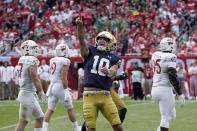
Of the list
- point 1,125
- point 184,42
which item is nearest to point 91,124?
point 1,125

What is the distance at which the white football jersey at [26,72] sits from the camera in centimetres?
773

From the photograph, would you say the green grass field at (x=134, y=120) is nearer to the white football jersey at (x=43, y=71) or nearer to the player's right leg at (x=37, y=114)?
the player's right leg at (x=37, y=114)

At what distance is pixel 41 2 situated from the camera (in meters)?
27.4

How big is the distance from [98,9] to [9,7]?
18.7ft

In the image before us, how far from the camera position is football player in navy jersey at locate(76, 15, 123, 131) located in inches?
262

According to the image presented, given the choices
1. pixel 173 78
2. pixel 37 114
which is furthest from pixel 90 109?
pixel 173 78

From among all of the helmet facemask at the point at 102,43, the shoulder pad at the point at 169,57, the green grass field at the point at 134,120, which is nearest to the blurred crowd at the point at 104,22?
the green grass field at the point at 134,120

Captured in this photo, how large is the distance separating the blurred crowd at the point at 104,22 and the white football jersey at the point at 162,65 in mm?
12350

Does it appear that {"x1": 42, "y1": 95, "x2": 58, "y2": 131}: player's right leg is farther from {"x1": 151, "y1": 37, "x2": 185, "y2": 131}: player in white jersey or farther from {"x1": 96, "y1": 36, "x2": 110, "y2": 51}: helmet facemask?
{"x1": 96, "y1": 36, "x2": 110, "y2": 51}: helmet facemask

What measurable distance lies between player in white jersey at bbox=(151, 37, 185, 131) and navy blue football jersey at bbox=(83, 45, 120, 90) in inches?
54.4

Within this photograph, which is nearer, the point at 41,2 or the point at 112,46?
the point at 112,46

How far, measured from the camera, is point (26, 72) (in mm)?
7773

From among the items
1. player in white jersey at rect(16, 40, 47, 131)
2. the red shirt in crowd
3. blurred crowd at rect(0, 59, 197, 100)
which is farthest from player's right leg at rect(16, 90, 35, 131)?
the red shirt in crowd

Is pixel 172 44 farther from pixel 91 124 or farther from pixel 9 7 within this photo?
pixel 9 7
